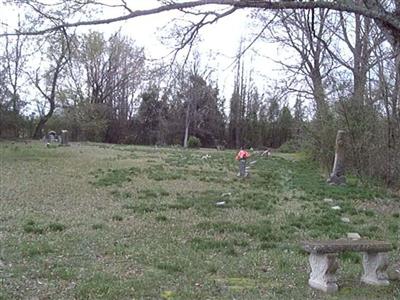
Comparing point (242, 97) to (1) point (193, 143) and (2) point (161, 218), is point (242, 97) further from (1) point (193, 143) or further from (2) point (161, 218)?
(2) point (161, 218)

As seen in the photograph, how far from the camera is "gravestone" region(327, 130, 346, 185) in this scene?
17531 millimetres

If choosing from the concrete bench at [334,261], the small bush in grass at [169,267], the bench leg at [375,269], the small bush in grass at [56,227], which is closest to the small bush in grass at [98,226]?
the small bush in grass at [56,227]

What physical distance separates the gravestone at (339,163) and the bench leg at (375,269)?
1189 cm

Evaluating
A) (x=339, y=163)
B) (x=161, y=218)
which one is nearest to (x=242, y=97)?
(x=339, y=163)

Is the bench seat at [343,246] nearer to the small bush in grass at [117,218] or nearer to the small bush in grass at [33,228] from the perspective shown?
the small bush in grass at [33,228]

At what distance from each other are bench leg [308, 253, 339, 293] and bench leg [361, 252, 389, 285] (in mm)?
510

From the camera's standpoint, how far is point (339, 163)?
1791cm

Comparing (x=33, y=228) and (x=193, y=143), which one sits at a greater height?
(x=193, y=143)

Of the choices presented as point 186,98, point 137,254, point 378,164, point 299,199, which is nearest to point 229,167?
point 378,164

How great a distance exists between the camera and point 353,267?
6.69 m

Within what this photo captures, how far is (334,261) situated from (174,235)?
307cm

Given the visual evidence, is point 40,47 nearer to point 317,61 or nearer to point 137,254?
point 137,254

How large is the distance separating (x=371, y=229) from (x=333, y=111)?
9.85 metres

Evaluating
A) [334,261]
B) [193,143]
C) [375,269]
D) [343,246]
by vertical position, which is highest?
[193,143]
